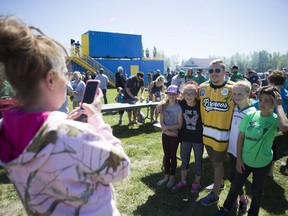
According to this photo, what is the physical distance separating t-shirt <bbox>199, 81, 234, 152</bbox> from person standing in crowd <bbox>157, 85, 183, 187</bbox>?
57cm

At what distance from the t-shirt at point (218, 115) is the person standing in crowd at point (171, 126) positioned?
57 centimetres

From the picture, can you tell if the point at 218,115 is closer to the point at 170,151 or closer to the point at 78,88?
the point at 170,151

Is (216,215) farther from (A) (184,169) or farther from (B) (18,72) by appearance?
(B) (18,72)

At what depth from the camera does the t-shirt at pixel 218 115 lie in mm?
3365

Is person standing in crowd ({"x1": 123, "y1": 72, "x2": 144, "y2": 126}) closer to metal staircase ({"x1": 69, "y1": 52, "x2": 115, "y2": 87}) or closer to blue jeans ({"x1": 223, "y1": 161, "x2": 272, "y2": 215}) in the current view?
blue jeans ({"x1": 223, "y1": 161, "x2": 272, "y2": 215})

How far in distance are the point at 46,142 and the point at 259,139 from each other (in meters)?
2.62

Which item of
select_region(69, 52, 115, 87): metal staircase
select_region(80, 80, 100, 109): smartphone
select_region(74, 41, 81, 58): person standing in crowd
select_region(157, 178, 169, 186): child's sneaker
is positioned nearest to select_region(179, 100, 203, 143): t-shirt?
select_region(157, 178, 169, 186): child's sneaker

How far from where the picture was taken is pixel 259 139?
2871mm

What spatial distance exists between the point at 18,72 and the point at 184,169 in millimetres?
3628

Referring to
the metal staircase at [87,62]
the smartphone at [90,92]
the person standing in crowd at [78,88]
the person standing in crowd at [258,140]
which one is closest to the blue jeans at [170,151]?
the person standing in crowd at [258,140]

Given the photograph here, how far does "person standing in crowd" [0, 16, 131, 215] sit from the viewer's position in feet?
3.02

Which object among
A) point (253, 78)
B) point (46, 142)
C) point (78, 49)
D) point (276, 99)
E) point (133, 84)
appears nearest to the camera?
point (46, 142)

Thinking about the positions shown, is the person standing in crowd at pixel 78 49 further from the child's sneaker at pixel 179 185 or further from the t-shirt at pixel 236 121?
the t-shirt at pixel 236 121

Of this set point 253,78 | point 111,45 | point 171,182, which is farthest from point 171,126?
point 111,45
